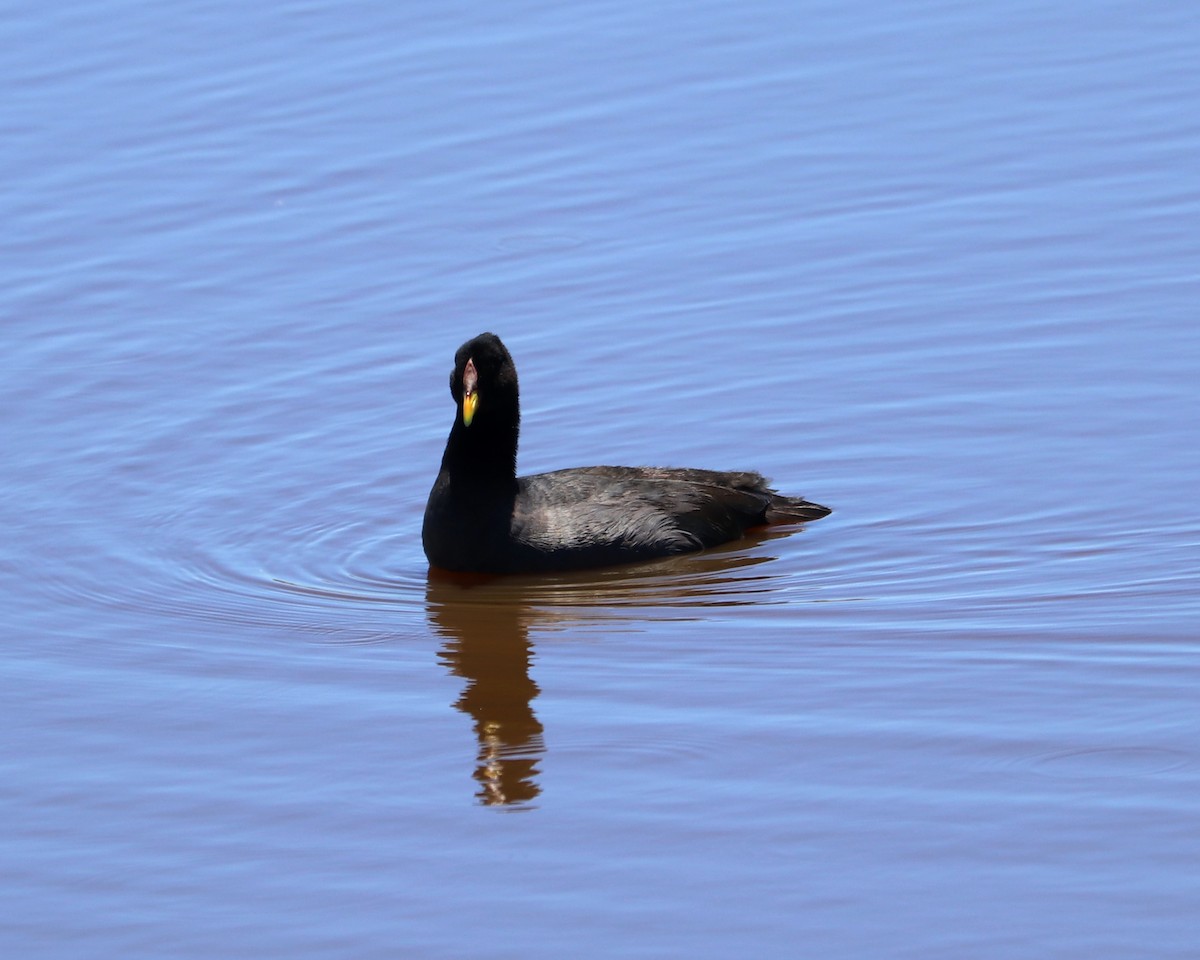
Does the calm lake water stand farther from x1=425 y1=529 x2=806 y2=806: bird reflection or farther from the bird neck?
the bird neck

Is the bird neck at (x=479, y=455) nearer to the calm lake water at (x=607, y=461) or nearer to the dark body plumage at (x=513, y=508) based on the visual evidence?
the dark body plumage at (x=513, y=508)

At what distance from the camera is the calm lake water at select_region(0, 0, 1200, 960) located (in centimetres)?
572

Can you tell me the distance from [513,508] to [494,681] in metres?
1.64

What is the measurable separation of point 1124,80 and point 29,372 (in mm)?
8400

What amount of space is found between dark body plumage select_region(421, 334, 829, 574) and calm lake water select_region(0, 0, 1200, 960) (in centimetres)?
13

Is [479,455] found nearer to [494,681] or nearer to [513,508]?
[513,508]

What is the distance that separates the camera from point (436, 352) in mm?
11766

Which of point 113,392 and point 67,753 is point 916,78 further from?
point 67,753

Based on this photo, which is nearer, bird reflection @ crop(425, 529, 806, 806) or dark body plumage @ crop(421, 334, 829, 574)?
bird reflection @ crop(425, 529, 806, 806)

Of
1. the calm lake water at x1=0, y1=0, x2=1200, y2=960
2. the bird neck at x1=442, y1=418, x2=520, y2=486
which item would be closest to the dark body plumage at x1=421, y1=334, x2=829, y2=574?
the bird neck at x1=442, y1=418, x2=520, y2=486

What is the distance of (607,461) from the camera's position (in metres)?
10.5

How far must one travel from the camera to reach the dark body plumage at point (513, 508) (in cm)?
897

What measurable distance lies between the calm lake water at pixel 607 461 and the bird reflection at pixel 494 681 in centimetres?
3

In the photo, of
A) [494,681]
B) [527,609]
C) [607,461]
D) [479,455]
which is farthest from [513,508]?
[494,681]
